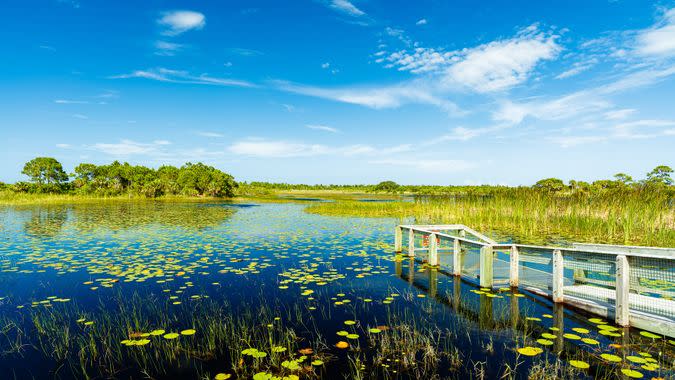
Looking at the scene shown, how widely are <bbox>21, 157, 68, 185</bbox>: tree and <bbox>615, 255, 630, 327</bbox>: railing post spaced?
7457 cm

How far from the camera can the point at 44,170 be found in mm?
58062

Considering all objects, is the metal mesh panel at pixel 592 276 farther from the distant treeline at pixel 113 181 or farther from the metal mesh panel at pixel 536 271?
the distant treeline at pixel 113 181

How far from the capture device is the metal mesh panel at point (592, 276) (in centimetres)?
583

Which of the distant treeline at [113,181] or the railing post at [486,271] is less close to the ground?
the distant treeline at [113,181]

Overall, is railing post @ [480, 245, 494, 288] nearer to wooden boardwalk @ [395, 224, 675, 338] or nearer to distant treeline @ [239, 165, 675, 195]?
wooden boardwalk @ [395, 224, 675, 338]

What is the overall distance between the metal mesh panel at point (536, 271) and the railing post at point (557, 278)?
0.67 ft

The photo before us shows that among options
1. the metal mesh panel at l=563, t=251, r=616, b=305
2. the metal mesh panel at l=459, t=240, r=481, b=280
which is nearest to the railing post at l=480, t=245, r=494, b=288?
the metal mesh panel at l=459, t=240, r=481, b=280

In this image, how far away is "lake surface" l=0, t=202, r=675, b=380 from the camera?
4.32m

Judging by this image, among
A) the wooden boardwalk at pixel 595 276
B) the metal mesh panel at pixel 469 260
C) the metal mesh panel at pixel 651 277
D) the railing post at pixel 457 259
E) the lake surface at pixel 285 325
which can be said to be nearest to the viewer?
the lake surface at pixel 285 325

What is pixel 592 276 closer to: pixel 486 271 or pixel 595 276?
pixel 595 276

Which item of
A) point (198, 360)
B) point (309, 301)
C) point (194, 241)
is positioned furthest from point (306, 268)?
point (194, 241)

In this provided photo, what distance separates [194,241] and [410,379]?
Result: 38.8 ft

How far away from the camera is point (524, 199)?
18109mm

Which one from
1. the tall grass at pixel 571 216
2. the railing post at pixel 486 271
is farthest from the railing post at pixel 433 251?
the tall grass at pixel 571 216
